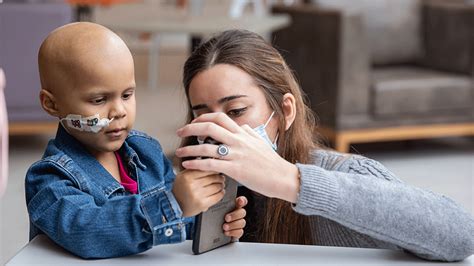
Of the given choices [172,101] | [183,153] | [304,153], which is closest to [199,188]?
[183,153]

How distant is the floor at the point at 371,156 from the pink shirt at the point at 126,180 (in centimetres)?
175

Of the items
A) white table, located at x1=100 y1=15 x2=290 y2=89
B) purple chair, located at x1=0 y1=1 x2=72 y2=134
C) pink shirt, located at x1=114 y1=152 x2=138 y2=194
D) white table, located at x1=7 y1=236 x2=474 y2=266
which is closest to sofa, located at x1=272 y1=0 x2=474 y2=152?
white table, located at x1=100 y1=15 x2=290 y2=89

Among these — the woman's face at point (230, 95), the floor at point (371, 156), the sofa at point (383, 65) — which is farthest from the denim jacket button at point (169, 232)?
the sofa at point (383, 65)

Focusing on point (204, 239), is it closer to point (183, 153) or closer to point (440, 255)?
point (183, 153)

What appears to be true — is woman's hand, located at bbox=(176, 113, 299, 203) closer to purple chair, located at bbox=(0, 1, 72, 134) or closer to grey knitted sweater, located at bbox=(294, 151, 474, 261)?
grey knitted sweater, located at bbox=(294, 151, 474, 261)

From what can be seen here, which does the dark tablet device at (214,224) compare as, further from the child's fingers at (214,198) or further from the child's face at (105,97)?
the child's face at (105,97)

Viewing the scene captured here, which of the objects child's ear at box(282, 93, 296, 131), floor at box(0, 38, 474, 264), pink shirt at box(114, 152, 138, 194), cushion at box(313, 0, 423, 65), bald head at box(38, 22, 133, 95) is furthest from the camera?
cushion at box(313, 0, 423, 65)

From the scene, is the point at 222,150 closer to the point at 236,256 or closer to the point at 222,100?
the point at 236,256

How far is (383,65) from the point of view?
Answer: 4.98m

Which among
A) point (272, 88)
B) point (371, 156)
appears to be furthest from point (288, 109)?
point (371, 156)

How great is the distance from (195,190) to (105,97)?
22 centimetres

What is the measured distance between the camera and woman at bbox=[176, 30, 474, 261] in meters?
1.18

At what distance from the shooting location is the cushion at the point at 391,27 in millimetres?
4832

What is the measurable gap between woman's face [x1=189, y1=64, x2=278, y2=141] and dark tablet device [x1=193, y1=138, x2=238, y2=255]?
0.24 metres
